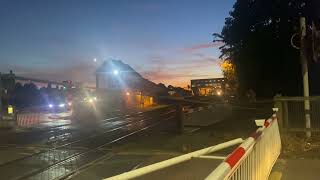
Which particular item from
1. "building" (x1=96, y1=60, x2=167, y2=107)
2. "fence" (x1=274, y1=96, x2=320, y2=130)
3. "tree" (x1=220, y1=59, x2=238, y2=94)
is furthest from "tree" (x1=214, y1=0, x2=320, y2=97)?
"building" (x1=96, y1=60, x2=167, y2=107)

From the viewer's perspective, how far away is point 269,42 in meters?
33.6

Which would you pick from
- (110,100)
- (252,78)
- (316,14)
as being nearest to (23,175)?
(316,14)

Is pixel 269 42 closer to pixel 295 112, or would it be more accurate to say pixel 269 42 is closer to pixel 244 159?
pixel 295 112

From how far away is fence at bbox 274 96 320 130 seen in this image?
14.7 meters

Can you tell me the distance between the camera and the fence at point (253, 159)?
4.68m

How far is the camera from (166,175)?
11094mm

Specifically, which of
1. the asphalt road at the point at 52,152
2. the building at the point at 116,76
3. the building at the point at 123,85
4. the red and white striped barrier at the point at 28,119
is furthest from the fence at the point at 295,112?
the building at the point at 116,76

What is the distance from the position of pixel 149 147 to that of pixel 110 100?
44.4m

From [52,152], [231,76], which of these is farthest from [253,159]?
[231,76]

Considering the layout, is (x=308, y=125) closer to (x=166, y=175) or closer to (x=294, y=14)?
(x=166, y=175)

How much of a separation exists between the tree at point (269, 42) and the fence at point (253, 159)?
70.8 feet

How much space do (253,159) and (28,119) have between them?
28.8 meters

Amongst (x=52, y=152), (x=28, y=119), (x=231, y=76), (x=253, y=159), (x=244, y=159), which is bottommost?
(x=52, y=152)

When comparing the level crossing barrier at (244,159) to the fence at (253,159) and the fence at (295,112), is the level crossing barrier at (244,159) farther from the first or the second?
the fence at (295,112)
